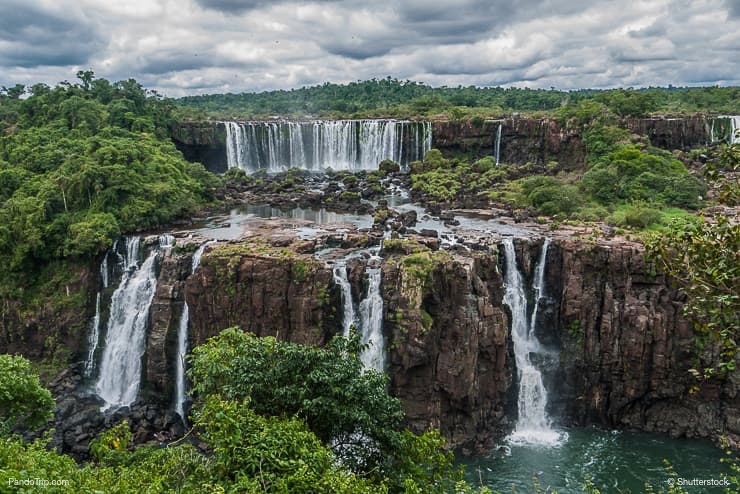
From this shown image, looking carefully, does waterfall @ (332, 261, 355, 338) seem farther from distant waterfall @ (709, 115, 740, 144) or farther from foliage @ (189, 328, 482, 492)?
distant waterfall @ (709, 115, 740, 144)

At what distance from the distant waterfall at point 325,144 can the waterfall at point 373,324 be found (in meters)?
28.6

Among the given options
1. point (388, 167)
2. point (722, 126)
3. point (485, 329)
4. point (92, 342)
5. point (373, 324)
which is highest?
point (722, 126)

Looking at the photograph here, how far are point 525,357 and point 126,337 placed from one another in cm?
1776

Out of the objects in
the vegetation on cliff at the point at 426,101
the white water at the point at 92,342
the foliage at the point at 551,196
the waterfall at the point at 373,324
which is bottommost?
the white water at the point at 92,342

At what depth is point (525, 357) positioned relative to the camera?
24516mm

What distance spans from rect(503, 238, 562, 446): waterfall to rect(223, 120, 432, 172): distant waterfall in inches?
1019

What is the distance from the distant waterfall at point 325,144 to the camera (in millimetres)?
49875

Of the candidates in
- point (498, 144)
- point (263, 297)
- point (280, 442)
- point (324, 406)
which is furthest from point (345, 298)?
point (498, 144)

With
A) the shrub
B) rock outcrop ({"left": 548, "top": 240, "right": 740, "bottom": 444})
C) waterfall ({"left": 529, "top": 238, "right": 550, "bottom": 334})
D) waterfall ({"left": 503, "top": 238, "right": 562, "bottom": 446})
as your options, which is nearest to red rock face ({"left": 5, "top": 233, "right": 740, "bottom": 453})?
rock outcrop ({"left": 548, "top": 240, "right": 740, "bottom": 444})

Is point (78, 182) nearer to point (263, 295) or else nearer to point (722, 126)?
point (263, 295)

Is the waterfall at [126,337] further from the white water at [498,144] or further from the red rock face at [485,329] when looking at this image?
the white water at [498,144]

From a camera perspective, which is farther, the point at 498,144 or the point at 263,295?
the point at 498,144

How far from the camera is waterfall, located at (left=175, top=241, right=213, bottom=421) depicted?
2448 cm

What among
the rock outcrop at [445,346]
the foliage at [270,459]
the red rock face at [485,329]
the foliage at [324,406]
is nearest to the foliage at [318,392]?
the foliage at [324,406]
